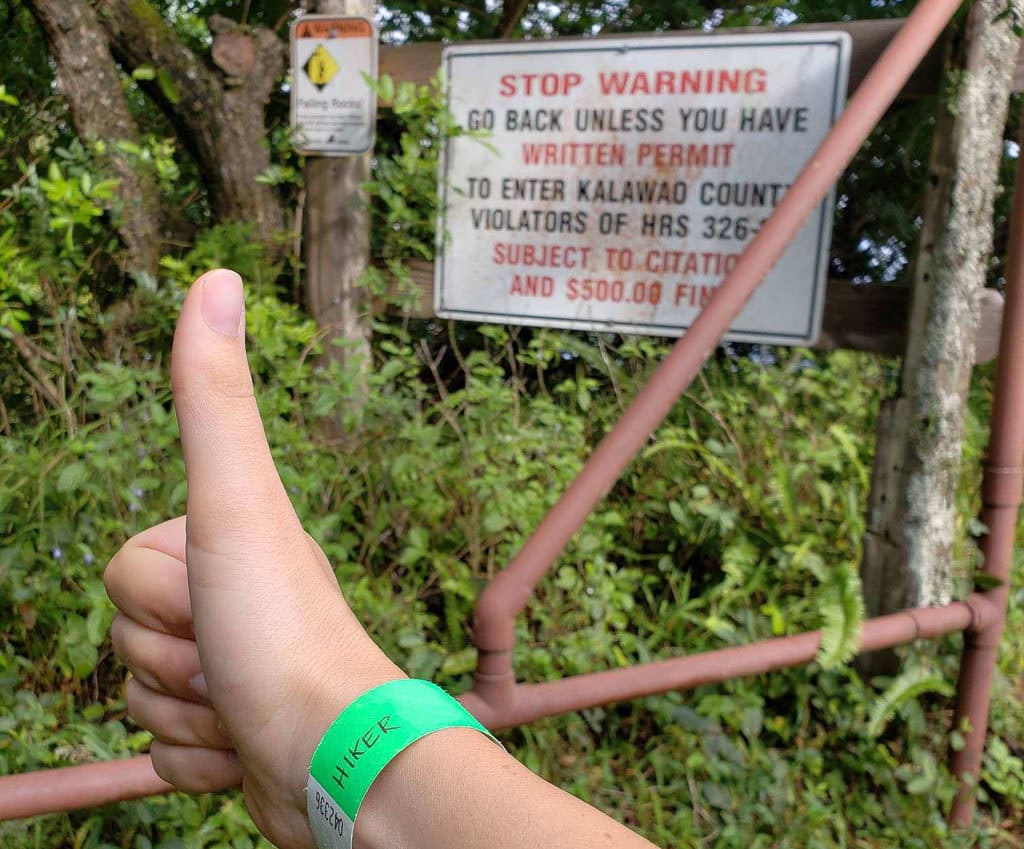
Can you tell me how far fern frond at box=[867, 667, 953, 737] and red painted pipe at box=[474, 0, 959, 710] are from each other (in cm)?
113

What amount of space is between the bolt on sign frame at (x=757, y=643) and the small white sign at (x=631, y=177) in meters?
0.51

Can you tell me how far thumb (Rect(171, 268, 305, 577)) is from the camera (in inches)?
28.2

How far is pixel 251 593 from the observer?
0.77m

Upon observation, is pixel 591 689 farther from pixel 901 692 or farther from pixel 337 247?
pixel 337 247

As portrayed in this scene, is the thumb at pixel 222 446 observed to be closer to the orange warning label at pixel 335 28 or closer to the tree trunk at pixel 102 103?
the orange warning label at pixel 335 28

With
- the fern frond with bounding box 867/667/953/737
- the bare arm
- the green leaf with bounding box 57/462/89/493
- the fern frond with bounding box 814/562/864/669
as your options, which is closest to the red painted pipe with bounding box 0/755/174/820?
the bare arm

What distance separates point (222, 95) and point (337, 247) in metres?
0.78

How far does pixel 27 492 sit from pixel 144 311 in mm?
1075

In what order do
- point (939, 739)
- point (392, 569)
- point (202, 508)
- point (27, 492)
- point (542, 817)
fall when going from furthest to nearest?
point (392, 569)
point (939, 739)
point (27, 492)
point (202, 508)
point (542, 817)

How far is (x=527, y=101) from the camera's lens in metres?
2.93

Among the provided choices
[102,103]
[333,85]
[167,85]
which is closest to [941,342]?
[333,85]

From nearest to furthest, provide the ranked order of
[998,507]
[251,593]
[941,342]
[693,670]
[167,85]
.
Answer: [251,593]
[693,670]
[998,507]
[941,342]
[167,85]

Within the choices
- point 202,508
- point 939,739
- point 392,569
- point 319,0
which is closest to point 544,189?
point 319,0

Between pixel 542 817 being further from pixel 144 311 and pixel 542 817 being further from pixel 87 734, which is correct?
pixel 144 311
